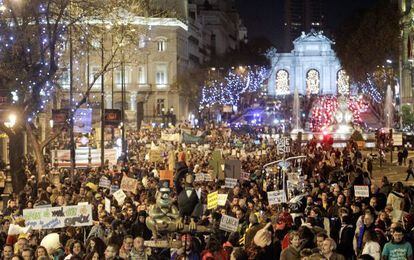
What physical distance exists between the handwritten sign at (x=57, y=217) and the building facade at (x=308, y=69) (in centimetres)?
13729

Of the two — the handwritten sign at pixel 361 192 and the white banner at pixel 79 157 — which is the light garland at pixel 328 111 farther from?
the handwritten sign at pixel 361 192

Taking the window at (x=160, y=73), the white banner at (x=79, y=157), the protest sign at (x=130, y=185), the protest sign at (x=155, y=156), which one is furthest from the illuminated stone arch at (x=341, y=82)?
the protest sign at (x=130, y=185)

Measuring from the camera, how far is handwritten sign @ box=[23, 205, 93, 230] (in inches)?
543

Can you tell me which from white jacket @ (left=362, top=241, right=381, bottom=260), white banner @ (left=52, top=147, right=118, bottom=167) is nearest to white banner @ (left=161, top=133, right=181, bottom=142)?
white banner @ (left=52, top=147, right=118, bottom=167)

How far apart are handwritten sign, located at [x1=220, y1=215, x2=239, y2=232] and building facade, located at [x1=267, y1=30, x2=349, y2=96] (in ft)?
453

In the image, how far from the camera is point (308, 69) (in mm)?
152875

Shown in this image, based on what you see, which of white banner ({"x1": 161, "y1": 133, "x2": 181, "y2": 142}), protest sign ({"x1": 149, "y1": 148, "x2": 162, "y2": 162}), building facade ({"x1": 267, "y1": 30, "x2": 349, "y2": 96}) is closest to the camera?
protest sign ({"x1": 149, "y1": 148, "x2": 162, "y2": 162})

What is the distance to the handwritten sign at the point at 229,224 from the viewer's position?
13008 mm

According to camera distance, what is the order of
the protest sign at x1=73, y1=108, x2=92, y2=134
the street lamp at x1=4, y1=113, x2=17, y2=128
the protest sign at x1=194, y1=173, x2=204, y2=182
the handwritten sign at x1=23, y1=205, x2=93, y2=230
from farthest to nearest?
the protest sign at x1=73, y1=108, x2=92, y2=134 < the street lamp at x1=4, y1=113, x2=17, y2=128 < the protest sign at x1=194, y1=173, x2=204, y2=182 < the handwritten sign at x1=23, y1=205, x2=93, y2=230

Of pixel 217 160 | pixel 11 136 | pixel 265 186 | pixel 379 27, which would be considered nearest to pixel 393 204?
pixel 265 186

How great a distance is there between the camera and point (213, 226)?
1337 cm

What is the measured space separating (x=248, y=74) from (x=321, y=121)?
61.7 feet

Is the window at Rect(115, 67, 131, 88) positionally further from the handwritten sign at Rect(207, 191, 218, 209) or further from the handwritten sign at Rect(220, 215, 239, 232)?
the handwritten sign at Rect(220, 215, 239, 232)

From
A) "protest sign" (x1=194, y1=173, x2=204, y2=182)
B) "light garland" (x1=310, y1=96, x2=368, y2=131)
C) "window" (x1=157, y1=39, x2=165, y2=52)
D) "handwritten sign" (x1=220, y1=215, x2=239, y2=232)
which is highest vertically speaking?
"window" (x1=157, y1=39, x2=165, y2=52)
